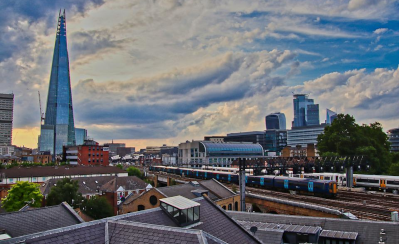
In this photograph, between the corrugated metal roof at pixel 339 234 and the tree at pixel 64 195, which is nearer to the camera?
the corrugated metal roof at pixel 339 234

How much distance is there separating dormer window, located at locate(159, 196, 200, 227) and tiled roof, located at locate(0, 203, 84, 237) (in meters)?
8.96

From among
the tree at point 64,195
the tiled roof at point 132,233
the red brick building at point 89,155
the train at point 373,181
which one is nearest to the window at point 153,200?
the tree at point 64,195

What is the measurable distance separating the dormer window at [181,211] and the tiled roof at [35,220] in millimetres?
8959

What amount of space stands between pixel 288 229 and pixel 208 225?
1038cm

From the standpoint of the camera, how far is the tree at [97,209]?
4812 centimetres

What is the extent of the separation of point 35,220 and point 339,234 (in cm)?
2172

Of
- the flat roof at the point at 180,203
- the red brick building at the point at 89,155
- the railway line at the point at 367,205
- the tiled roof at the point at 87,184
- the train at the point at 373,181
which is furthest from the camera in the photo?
the red brick building at the point at 89,155

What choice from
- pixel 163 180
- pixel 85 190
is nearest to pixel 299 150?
pixel 163 180

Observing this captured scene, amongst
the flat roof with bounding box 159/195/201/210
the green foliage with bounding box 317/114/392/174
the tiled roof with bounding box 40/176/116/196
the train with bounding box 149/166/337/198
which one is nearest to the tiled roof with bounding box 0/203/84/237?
the flat roof with bounding box 159/195/201/210

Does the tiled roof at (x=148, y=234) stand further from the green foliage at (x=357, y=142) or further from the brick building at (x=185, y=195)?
the green foliage at (x=357, y=142)

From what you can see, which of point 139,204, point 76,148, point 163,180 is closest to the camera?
point 139,204

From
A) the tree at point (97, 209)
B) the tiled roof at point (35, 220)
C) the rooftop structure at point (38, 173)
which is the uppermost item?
the tiled roof at point (35, 220)

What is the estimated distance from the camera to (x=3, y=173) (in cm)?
8662

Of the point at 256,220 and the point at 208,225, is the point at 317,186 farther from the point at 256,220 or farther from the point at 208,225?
the point at 208,225
